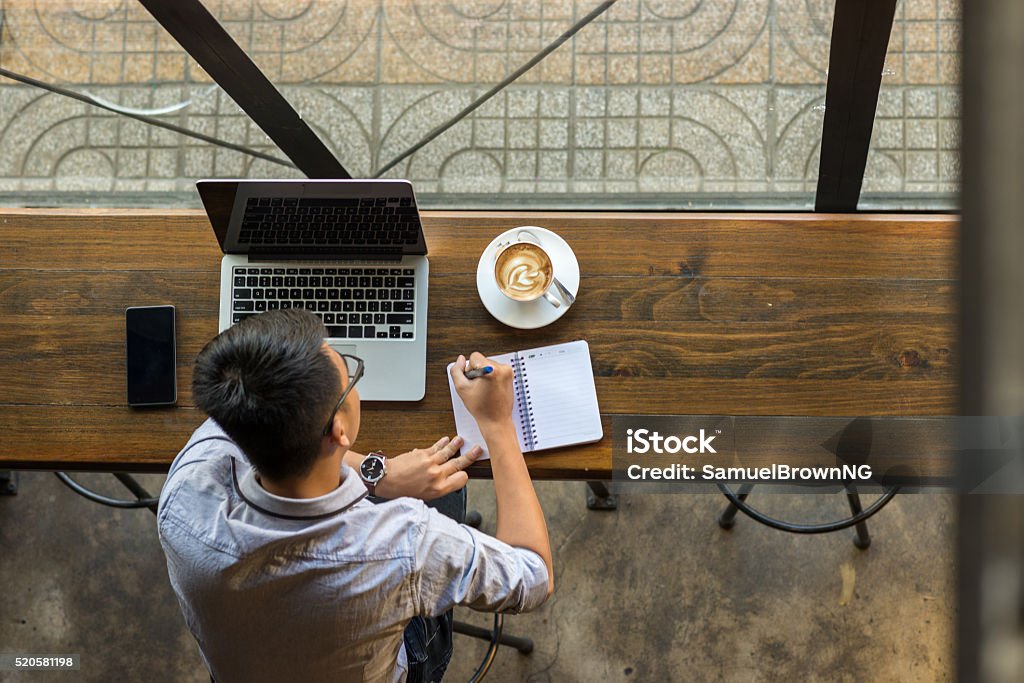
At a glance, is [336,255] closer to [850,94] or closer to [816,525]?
[850,94]

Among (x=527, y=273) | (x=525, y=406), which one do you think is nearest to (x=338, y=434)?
(x=525, y=406)

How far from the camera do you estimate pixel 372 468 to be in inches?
65.3

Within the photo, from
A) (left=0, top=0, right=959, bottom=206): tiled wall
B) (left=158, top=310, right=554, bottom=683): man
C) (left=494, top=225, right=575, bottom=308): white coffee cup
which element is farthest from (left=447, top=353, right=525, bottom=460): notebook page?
(left=0, top=0, right=959, bottom=206): tiled wall

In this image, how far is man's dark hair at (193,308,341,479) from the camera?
123cm

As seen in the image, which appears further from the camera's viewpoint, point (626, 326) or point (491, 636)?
point (491, 636)

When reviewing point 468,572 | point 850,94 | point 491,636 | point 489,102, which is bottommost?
point 491,636

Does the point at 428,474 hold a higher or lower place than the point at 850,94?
lower

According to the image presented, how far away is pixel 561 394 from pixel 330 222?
1.83 feet

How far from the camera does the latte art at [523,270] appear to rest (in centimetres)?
169

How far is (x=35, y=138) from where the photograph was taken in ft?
9.41

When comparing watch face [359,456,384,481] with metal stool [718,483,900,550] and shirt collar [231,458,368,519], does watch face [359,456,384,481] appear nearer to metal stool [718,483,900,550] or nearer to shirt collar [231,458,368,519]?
shirt collar [231,458,368,519]

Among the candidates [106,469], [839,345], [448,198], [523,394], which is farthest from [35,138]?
[839,345]

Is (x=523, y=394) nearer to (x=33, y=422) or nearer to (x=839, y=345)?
(x=839, y=345)
